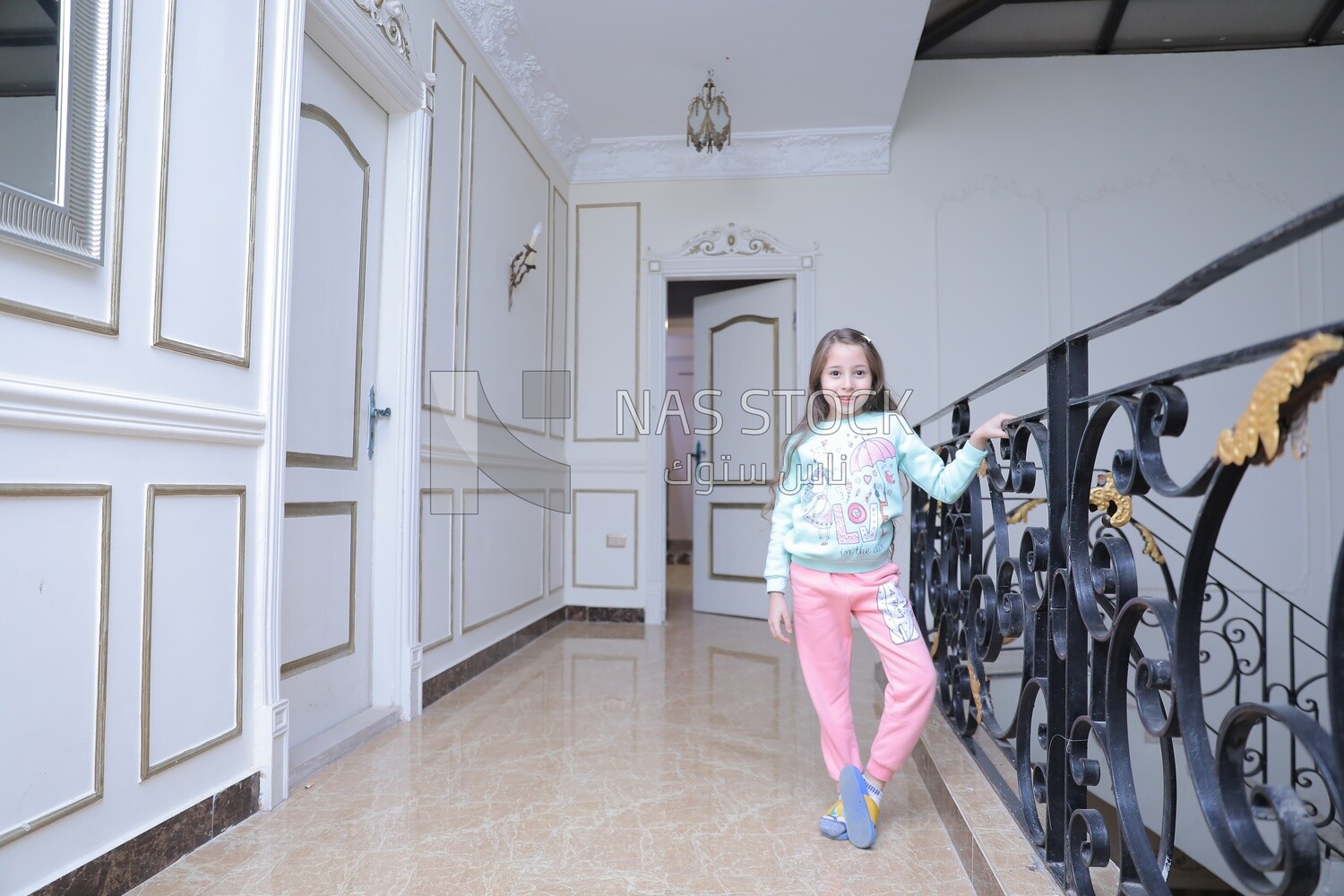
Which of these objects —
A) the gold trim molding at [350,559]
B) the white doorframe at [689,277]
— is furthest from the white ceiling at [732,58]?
the gold trim molding at [350,559]

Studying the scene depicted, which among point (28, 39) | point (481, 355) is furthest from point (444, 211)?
point (28, 39)

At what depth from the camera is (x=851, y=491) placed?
172 centimetres

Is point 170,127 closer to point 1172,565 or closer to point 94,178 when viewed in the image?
point 94,178

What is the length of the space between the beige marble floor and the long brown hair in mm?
702

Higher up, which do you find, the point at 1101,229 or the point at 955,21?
the point at 955,21

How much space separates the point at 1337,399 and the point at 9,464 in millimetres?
5556

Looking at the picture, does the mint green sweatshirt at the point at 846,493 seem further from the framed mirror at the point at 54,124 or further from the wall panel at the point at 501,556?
the wall panel at the point at 501,556

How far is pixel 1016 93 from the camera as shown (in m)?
4.72

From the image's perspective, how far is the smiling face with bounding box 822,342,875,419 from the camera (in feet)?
5.76

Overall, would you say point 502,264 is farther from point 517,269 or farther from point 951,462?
point 951,462

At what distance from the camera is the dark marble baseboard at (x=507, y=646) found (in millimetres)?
2951

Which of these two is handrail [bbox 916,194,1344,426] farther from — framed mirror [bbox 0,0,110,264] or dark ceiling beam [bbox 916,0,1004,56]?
dark ceiling beam [bbox 916,0,1004,56]

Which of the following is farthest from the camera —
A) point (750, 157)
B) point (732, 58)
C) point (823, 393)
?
point (750, 157)

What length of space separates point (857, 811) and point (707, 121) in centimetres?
307
